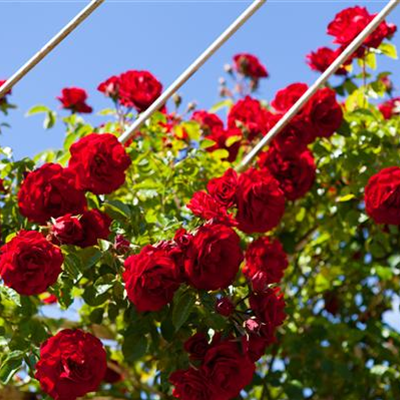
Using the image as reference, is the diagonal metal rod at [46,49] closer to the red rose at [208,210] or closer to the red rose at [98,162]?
the red rose at [98,162]

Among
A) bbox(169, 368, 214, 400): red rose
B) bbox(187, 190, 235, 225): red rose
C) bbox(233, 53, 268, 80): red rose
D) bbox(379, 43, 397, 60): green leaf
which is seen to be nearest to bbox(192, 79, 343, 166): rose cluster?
bbox(379, 43, 397, 60): green leaf

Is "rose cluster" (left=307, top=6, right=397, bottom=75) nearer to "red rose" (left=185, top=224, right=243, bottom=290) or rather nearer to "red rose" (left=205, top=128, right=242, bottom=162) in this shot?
"red rose" (left=205, top=128, right=242, bottom=162)

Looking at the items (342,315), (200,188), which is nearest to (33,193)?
(200,188)

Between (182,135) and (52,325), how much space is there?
62 cm

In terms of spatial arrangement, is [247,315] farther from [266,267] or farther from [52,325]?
[52,325]

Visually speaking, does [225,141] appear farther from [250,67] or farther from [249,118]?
[250,67]

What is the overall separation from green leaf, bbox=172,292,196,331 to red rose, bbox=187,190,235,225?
16 centimetres

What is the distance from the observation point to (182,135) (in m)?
2.55

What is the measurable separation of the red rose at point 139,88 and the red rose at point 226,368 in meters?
0.99

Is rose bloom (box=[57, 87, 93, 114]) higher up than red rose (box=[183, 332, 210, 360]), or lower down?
higher up

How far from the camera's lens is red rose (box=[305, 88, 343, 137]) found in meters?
2.39

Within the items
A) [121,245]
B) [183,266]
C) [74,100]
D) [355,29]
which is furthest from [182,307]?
[74,100]

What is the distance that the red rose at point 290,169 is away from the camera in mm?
2398

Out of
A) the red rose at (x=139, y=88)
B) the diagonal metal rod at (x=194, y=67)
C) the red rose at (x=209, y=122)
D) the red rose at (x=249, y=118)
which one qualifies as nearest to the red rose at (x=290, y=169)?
the red rose at (x=249, y=118)
